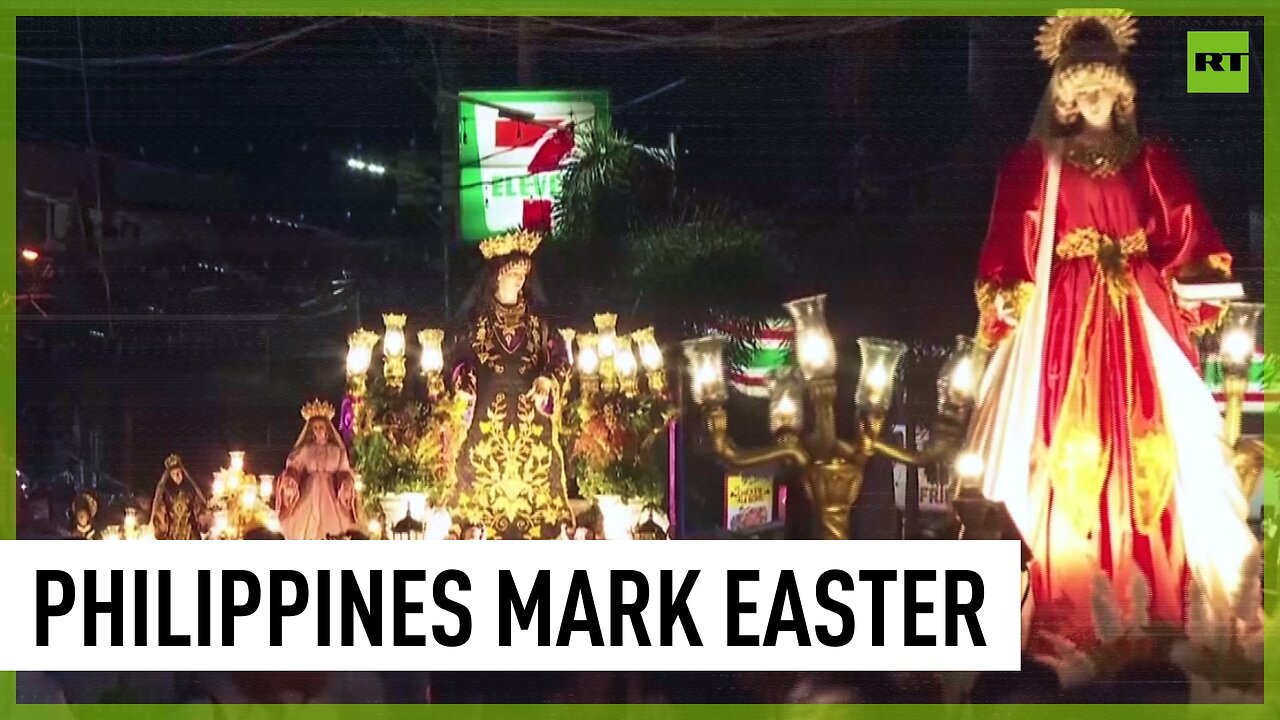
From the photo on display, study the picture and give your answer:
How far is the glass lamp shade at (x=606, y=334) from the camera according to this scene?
319 centimetres

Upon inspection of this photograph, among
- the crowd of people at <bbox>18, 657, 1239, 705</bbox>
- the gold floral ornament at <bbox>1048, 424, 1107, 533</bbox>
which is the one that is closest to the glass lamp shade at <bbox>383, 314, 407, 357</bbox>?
the crowd of people at <bbox>18, 657, 1239, 705</bbox>

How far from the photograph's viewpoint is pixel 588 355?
3211 millimetres

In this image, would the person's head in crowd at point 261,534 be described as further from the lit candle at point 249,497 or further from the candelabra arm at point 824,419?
the candelabra arm at point 824,419

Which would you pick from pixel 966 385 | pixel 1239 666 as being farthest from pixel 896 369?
pixel 1239 666

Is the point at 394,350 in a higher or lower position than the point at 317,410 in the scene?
higher

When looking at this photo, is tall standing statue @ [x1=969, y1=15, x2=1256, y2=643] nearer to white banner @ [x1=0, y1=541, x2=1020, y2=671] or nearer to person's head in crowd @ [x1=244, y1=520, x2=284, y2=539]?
white banner @ [x1=0, y1=541, x2=1020, y2=671]

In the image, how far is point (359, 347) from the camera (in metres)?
3.19

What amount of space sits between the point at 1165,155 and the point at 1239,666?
3.35 feet

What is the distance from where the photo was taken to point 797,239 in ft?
10.4

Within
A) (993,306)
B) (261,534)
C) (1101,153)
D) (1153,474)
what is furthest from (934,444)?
→ (261,534)

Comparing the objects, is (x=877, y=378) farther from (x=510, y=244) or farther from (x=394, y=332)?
(x=394, y=332)

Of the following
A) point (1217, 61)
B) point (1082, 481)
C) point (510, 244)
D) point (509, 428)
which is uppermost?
point (1217, 61)
